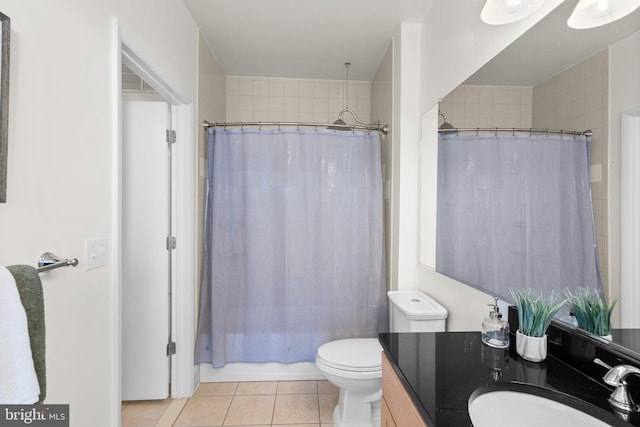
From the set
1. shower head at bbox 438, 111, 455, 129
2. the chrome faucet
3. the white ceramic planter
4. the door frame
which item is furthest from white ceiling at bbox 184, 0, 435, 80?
the chrome faucet

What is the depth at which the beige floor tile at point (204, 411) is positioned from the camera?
1.89 m

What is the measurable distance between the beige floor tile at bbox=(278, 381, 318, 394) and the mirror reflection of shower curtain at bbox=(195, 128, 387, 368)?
166 millimetres

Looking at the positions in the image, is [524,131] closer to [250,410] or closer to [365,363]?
[365,363]

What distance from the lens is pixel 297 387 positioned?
2248mm

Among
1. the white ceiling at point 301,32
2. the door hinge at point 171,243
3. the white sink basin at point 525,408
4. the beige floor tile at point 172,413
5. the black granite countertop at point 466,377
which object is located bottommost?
the beige floor tile at point 172,413

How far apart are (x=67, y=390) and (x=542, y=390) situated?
1.42 metres

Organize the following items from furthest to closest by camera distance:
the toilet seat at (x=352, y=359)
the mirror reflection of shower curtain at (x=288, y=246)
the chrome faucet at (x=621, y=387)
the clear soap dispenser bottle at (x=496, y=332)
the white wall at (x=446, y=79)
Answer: the mirror reflection of shower curtain at (x=288, y=246) < the toilet seat at (x=352, y=359) < the white wall at (x=446, y=79) < the clear soap dispenser bottle at (x=496, y=332) < the chrome faucet at (x=621, y=387)

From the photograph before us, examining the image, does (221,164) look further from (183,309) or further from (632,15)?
(632,15)

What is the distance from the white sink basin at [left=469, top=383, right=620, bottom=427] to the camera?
0.73 m

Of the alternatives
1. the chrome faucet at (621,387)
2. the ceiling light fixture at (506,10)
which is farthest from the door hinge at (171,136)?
the chrome faucet at (621,387)

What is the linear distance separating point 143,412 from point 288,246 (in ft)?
4.52

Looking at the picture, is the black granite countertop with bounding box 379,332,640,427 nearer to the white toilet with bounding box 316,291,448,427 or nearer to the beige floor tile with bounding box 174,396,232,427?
the white toilet with bounding box 316,291,448,427

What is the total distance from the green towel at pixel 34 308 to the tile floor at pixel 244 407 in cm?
138

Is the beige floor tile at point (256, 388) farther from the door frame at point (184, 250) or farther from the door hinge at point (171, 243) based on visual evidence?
the door hinge at point (171, 243)
